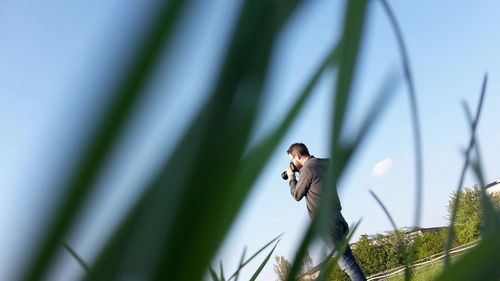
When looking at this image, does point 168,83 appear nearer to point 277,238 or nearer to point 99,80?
point 99,80

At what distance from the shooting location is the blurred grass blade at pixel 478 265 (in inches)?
5.3

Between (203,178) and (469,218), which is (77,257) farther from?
(469,218)

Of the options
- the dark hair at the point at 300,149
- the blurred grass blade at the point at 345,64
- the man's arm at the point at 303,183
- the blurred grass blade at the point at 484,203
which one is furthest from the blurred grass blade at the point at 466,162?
the dark hair at the point at 300,149

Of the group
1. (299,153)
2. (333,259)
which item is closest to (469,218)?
(299,153)

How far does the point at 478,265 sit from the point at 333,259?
0.61 feet

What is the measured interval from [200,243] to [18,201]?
0.03 m

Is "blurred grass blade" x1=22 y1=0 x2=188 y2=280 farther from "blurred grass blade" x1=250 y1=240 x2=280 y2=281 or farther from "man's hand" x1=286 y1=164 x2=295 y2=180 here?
"man's hand" x1=286 y1=164 x2=295 y2=180

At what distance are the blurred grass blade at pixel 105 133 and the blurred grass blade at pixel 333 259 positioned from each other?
142mm

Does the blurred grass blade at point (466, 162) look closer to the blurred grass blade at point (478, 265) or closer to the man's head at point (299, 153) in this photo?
the blurred grass blade at point (478, 265)

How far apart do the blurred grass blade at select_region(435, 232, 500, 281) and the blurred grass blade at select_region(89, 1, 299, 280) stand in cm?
5

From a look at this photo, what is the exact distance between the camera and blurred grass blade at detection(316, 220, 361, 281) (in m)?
0.23

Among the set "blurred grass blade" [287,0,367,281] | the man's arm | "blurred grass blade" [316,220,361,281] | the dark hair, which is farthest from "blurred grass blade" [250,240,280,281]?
the dark hair

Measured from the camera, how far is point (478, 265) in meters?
0.14

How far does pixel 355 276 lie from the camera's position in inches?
144
